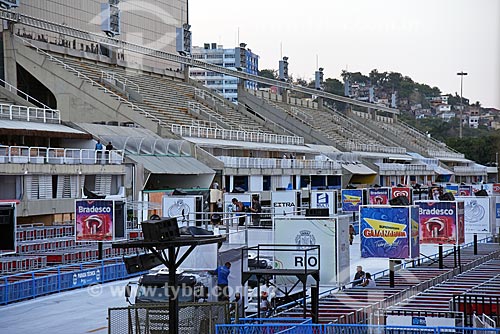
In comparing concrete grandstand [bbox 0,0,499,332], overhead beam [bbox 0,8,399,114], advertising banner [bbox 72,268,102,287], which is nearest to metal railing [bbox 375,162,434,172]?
concrete grandstand [bbox 0,0,499,332]

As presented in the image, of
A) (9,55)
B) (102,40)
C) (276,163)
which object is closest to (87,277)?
(9,55)

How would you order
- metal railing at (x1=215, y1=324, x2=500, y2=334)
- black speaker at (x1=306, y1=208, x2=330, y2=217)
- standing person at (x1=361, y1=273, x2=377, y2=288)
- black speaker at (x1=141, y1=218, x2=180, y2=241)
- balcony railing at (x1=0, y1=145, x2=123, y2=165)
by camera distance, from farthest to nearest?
balcony railing at (x1=0, y1=145, x2=123, y2=165)
standing person at (x1=361, y1=273, x2=377, y2=288)
black speaker at (x1=306, y1=208, x2=330, y2=217)
metal railing at (x1=215, y1=324, x2=500, y2=334)
black speaker at (x1=141, y1=218, x2=180, y2=241)

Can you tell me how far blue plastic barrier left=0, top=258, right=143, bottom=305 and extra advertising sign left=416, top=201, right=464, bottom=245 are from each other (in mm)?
10739

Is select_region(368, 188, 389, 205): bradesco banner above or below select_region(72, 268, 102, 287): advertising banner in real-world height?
above

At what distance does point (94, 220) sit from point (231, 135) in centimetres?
3919

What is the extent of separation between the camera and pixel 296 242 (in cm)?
2438

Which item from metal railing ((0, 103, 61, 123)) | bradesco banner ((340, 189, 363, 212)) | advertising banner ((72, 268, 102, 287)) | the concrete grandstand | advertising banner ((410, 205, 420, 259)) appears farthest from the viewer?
bradesco banner ((340, 189, 363, 212))

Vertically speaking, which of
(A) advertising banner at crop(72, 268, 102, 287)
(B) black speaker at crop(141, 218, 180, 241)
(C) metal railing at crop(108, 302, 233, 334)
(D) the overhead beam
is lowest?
(A) advertising banner at crop(72, 268, 102, 287)

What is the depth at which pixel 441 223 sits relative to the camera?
3094 centimetres

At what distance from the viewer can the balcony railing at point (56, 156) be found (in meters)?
43.1

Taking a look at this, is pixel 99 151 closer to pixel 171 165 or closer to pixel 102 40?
pixel 171 165

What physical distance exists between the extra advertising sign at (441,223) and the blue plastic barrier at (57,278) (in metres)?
10.7

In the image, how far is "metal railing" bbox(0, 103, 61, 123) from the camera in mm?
51812

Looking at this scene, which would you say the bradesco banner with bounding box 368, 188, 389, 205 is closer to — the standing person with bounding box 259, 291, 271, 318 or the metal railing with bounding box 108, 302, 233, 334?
the standing person with bounding box 259, 291, 271, 318
